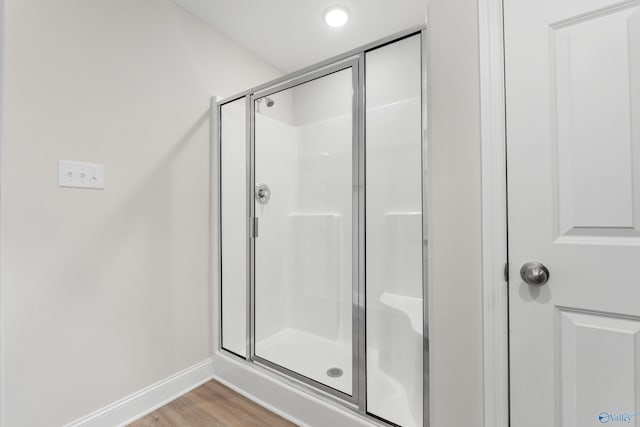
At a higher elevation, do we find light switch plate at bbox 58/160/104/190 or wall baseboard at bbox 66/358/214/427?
light switch plate at bbox 58/160/104/190

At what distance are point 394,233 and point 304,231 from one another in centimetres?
78

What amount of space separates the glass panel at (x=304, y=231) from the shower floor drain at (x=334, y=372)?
14 mm

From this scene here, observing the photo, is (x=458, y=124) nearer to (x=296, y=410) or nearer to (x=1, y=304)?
(x=296, y=410)

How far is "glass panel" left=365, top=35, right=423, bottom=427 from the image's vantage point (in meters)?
1.34

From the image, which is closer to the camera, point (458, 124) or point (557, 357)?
point (557, 357)

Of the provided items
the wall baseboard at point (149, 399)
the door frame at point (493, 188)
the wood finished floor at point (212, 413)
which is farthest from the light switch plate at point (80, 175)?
the door frame at point (493, 188)

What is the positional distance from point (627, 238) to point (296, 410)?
5.06ft

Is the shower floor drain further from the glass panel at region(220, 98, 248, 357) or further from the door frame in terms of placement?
the door frame

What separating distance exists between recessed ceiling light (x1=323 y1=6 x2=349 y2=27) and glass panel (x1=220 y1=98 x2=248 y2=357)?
82cm

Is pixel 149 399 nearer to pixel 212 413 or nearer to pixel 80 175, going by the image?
pixel 212 413

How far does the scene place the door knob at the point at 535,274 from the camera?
2.93 ft

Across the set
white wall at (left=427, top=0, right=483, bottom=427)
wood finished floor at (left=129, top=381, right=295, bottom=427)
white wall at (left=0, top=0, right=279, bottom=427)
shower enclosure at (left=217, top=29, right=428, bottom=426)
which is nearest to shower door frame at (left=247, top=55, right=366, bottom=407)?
shower enclosure at (left=217, top=29, right=428, bottom=426)

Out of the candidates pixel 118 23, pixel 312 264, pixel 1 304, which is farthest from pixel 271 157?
pixel 1 304

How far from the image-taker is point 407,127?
5.36 ft
